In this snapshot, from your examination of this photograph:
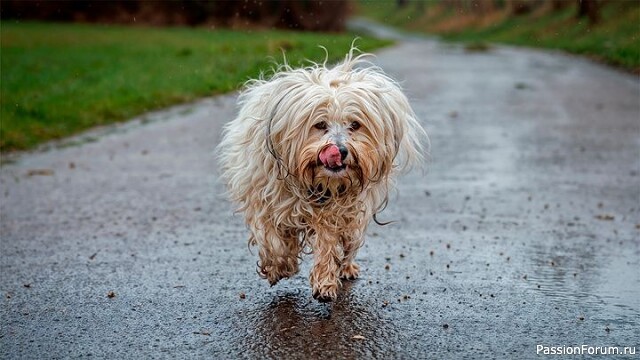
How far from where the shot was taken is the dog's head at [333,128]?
555cm

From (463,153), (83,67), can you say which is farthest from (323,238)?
(83,67)

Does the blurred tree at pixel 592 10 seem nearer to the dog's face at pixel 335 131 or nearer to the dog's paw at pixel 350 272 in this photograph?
the dog's paw at pixel 350 272

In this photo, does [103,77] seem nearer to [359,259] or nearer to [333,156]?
[359,259]

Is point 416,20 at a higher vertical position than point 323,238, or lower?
lower

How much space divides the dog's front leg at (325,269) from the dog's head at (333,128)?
250 mm

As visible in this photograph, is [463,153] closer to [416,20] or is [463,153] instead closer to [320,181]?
[320,181]

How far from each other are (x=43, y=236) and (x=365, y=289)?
296 centimetres

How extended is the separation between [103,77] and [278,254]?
14787 millimetres

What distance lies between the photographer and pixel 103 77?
20.1m

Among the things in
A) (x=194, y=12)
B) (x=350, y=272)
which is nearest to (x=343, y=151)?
(x=350, y=272)

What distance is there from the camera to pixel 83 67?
917 inches

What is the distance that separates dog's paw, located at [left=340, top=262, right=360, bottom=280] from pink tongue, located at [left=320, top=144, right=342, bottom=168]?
3.72 feet

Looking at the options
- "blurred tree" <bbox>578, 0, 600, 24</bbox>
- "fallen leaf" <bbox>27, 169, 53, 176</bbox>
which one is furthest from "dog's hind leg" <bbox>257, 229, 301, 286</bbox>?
"blurred tree" <bbox>578, 0, 600, 24</bbox>

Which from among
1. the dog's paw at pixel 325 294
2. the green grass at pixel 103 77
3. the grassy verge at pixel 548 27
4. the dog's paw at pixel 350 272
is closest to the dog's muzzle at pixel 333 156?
the dog's paw at pixel 325 294
